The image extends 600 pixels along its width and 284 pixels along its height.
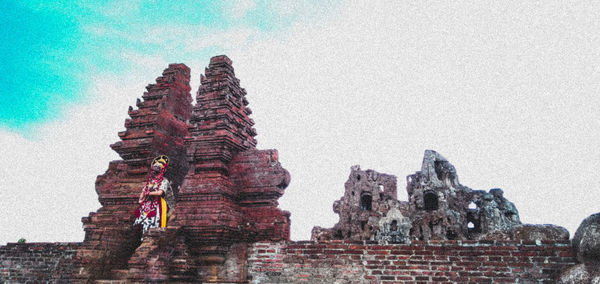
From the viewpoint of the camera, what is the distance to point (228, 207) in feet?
20.7

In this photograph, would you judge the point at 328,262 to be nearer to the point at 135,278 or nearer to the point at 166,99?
A: the point at 135,278

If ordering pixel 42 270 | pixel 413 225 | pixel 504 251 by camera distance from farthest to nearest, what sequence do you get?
1. pixel 413 225
2. pixel 42 270
3. pixel 504 251

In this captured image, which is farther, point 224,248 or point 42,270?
point 42,270

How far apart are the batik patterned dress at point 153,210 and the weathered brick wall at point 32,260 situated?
2.33 meters

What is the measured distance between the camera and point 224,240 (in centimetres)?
606

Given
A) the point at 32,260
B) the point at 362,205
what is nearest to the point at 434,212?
the point at 362,205

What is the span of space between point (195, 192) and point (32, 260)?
4807 millimetres

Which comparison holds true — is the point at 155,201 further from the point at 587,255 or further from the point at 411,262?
the point at 587,255

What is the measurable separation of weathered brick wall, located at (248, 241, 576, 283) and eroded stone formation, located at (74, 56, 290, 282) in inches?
22.1

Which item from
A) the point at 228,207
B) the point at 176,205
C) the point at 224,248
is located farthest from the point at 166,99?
the point at 224,248

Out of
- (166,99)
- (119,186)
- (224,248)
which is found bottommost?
(224,248)

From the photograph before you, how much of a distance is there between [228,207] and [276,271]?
54.1 inches

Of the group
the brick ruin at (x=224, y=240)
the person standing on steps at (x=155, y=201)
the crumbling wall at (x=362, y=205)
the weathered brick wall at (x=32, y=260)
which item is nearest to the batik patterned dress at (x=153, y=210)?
the person standing on steps at (x=155, y=201)

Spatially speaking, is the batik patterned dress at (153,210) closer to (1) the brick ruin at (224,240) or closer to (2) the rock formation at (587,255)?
(1) the brick ruin at (224,240)
